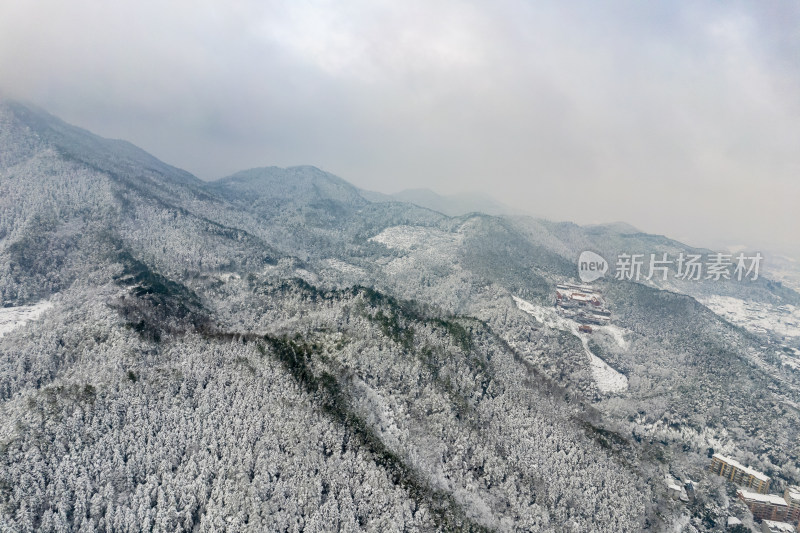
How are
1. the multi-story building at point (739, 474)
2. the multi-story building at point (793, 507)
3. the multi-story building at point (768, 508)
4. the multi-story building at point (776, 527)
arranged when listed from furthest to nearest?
the multi-story building at point (739, 474) < the multi-story building at point (768, 508) < the multi-story building at point (793, 507) < the multi-story building at point (776, 527)

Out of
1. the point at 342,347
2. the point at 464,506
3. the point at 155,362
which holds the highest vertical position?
the point at 342,347

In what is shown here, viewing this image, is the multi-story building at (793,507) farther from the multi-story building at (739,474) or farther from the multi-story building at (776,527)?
the multi-story building at (739,474)

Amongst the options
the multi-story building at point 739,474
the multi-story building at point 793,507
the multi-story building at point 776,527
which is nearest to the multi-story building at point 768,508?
the multi-story building at point 793,507

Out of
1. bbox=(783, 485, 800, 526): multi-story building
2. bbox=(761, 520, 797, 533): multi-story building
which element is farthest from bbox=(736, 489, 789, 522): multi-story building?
bbox=(761, 520, 797, 533): multi-story building

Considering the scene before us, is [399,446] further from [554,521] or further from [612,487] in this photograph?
[612,487]

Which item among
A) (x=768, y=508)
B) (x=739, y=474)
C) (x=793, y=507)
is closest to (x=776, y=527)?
(x=768, y=508)

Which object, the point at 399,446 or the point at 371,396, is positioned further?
the point at 371,396

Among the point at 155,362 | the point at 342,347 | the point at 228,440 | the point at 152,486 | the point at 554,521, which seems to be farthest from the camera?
the point at 342,347

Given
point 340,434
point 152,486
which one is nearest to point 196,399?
point 152,486

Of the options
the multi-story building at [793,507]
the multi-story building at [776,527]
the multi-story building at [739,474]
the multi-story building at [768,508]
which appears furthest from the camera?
the multi-story building at [739,474]

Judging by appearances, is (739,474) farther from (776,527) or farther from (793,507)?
(776,527)
